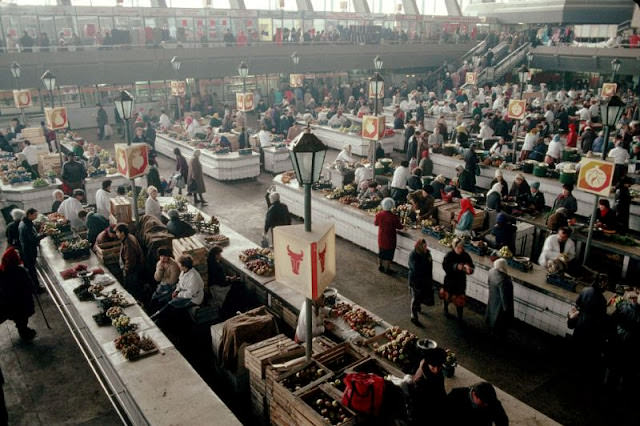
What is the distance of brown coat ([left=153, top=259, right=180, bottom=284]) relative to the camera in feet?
30.0

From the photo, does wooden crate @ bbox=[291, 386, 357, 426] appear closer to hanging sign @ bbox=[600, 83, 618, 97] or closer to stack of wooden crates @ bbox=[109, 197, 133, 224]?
stack of wooden crates @ bbox=[109, 197, 133, 224]

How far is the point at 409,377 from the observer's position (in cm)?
565

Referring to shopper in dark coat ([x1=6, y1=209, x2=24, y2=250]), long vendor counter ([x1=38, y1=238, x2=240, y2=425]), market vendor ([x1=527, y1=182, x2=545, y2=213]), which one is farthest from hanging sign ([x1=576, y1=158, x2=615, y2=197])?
shopper in dark coat ([x1=6, y1=209, x2=24, y2=250])

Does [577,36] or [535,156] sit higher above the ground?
[577,36]

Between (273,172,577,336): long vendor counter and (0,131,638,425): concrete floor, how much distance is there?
0.32 meters

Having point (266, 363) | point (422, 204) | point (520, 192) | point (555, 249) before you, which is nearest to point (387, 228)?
point (422, 204)

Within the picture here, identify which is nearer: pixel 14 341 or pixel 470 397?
pixel 470 397

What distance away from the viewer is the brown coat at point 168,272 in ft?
30.0

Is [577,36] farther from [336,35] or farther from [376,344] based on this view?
[376,344]

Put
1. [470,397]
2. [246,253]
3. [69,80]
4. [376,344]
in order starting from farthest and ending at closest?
[69,80] → [246,253] → [376,344] → [470,397]

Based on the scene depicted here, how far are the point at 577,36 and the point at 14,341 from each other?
143 feet

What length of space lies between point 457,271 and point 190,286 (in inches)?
185

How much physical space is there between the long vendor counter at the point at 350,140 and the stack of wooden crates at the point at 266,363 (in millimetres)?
14327

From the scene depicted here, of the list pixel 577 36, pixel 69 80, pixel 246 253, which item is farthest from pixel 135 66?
pixel 577 36
